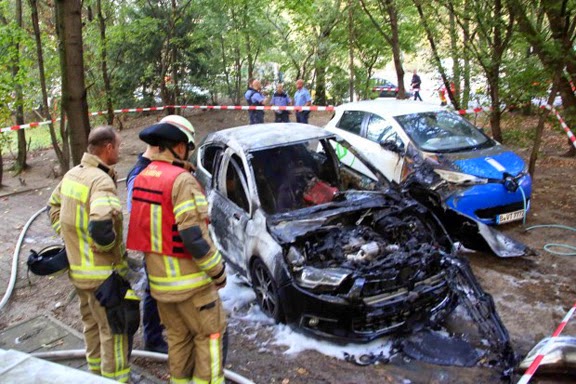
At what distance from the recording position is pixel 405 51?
17.2m

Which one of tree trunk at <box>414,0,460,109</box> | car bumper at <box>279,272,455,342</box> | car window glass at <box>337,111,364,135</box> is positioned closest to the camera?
car bumper at <box>279,272,455,342</box>

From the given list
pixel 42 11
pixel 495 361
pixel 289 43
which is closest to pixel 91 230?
pixel 495 361

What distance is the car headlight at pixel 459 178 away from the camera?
21.3ft

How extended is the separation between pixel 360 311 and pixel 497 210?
3525mm

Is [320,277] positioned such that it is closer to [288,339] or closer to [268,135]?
[288,339]

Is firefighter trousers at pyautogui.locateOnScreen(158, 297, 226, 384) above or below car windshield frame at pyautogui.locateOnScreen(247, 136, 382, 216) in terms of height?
below

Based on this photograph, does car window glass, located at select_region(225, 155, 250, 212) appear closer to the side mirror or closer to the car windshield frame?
the car windshield frame

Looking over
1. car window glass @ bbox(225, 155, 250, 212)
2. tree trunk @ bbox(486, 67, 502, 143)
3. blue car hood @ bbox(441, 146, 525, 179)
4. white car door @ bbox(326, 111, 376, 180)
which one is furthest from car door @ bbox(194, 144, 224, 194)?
tree trunk @ bbox(486, 67, 502, 143)

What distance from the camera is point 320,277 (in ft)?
13.3

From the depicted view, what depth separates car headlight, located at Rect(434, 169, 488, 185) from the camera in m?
6.50

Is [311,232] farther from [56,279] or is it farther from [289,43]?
[289,43]

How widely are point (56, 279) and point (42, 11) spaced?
16.2m

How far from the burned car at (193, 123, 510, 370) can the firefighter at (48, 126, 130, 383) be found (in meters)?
1.46

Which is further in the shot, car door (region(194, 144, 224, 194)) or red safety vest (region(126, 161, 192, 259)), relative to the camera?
car door (region(194, 144, 224, 194))
